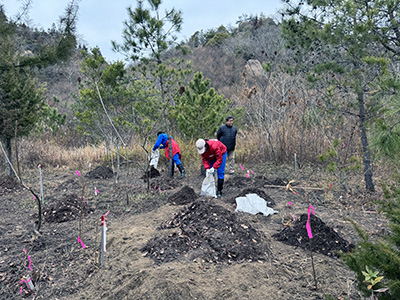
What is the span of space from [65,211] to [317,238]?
4054 millimetres

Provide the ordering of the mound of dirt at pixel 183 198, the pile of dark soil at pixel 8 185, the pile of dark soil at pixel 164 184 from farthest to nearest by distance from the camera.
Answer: the pile of dark soil at pixel 8 185 → the pile of dark soil at pixel 164 184 → the mound of dirt at pixel 183 198

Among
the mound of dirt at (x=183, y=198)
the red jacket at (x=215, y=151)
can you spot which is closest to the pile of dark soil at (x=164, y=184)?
the mound of dirt at (x=183, y=198)

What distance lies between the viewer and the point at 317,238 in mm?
3828

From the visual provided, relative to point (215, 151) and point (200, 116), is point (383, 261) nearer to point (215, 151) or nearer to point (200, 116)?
point (215, 151)

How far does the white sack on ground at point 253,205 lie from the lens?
5289 mm

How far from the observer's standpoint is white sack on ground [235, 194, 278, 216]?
17.4 feet

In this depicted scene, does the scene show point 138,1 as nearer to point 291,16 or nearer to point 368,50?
point 291,16

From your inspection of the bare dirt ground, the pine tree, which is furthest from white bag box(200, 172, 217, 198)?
the pine tree

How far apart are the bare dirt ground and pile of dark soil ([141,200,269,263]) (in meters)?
0.01

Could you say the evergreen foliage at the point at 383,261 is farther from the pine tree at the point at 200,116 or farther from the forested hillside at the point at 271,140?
the pine tree at the point at 200,116

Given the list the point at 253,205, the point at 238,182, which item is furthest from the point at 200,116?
the point at 253,205

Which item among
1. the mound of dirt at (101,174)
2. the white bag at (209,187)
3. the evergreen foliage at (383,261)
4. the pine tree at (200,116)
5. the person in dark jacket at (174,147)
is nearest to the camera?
the evergreen foliage at (383,261)

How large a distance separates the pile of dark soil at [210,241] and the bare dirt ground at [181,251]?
0.01 m

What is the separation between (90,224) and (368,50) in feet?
17.6
